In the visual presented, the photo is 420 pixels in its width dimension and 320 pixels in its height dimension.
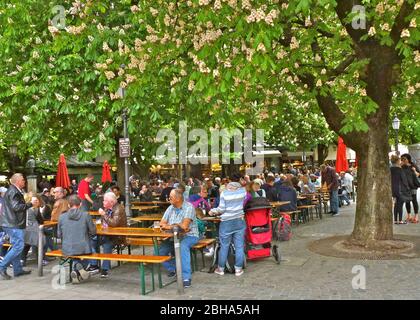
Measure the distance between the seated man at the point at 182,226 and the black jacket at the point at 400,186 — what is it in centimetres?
727

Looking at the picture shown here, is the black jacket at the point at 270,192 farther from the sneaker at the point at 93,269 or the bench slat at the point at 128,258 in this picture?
the bench slat at the point at 128,258

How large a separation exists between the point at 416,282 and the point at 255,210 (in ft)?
10.3

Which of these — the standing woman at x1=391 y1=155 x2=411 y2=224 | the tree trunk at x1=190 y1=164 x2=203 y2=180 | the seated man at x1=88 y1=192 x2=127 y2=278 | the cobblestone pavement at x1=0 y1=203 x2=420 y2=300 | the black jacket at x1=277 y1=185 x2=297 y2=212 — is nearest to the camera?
the cobblestone pavement at x1=0 y1=203 x2=420 y2=300

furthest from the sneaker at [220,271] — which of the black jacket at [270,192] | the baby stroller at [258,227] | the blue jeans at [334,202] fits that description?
the blue jeans at [334,202]

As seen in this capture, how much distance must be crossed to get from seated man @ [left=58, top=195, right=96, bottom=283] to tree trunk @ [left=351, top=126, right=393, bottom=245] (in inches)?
221

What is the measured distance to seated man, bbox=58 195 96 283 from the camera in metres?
8.20

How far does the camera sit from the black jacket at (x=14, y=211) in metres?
9.15

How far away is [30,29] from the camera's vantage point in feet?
46.3

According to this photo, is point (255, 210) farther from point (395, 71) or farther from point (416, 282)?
point (395, 71)

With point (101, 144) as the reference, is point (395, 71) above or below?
above

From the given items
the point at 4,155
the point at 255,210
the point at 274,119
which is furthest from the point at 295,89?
Answer: the point at 4,155

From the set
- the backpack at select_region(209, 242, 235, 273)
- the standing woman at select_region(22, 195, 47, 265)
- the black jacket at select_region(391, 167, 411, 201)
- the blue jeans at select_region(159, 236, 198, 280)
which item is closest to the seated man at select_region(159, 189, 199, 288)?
the blue jeans at select_region(159, 236, 198, 280)

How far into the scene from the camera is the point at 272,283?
7.85m

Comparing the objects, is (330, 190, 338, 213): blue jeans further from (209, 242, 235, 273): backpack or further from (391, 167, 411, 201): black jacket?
(209, 242, 235, 273): backpack
